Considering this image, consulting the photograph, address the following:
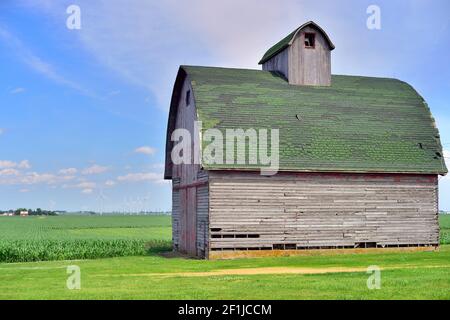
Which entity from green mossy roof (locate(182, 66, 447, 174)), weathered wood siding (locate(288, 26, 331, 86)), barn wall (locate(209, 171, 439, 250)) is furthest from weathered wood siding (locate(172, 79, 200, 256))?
weathered wood siding (locate(288, 26, 331, 86))

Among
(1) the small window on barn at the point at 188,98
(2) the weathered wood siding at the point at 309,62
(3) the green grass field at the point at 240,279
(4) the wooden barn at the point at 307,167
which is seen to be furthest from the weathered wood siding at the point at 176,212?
(2) the weathered wood siding at the point at 309,62

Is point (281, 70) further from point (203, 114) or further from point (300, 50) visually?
point (203, 114)

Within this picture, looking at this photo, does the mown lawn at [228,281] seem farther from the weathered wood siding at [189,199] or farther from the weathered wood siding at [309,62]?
the weathered wood siding at [309,62]

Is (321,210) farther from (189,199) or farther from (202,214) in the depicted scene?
(189,199)

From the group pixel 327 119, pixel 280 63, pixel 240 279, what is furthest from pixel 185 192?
pixel 240 279

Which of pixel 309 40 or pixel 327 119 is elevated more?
pixel 309 40

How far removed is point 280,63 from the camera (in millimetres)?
36594

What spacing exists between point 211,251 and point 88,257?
24.2 ft

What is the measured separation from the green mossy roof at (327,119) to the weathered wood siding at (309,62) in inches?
24.9

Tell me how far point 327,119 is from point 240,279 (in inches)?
584

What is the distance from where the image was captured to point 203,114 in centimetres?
3008

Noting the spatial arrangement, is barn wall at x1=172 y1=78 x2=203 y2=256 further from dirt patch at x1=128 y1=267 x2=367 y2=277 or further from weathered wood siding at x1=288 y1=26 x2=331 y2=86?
dirt patch at x1=128 y1=267 x2=367 y2=277

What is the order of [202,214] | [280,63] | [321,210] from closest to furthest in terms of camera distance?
[202,214] → [321,210] → [280,63]
